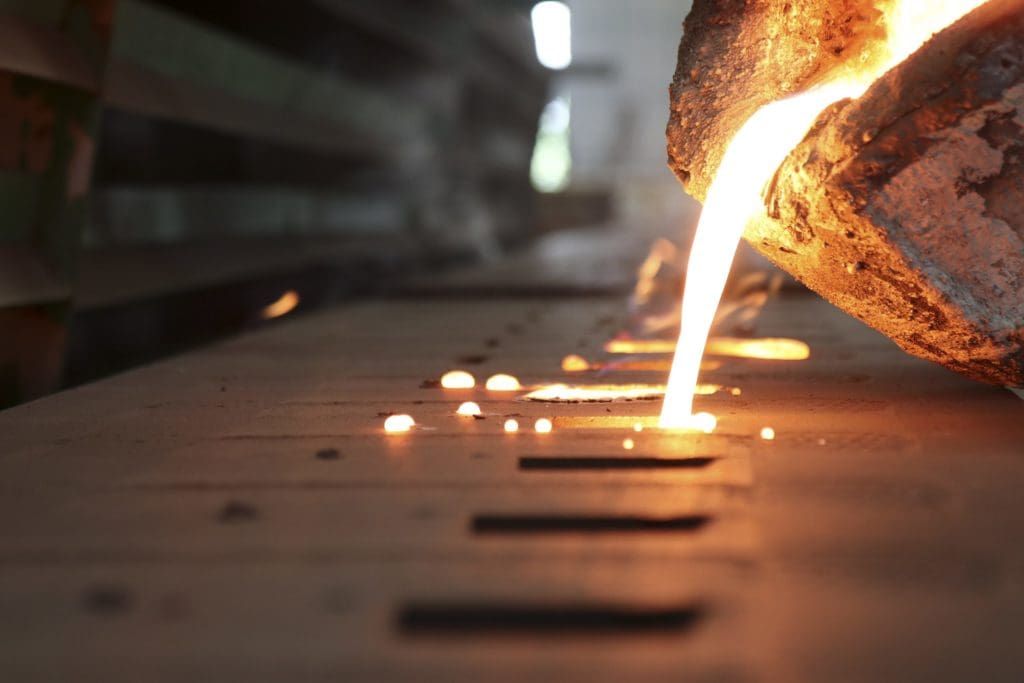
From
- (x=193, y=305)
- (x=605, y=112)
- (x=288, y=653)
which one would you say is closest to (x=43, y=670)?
(x=288, y=653)

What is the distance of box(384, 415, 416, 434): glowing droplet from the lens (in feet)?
4.09

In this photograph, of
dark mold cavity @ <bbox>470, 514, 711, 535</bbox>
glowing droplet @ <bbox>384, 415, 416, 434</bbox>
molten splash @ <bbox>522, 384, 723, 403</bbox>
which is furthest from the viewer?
molten splash @ <bbox>522, 384, 723, 403</bbox>

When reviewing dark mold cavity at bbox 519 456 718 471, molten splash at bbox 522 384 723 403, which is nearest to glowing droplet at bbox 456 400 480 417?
molten splash at bbox 522 384 723 403

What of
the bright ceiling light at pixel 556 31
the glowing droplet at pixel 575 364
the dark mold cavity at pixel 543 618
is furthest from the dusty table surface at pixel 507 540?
the bright ceiling light at pixel 556 31

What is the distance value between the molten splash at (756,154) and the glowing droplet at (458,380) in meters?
0.37

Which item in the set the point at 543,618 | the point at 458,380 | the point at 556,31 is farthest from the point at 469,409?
the point at 556,31

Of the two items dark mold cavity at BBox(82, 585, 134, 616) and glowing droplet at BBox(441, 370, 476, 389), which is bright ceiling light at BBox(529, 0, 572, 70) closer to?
glowing droplet at BBox(441, 370, 476, 389)

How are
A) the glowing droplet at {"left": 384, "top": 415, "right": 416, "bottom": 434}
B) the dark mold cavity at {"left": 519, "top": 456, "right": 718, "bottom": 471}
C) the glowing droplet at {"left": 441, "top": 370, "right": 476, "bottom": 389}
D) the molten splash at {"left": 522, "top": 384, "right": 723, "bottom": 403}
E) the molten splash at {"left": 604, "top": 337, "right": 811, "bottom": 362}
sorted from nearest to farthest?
the dark mold cavity at {"left": 519, "top": 456, "right": 718, "bottom": 471} < the glowing droplet at {"left": 384, "top": 415, "right": 416, "bottom": 434} < the molten splash at {"left": 522, "top": 384, "right": 723, "bottom": 403} < the glowing droplet at {"left": 441, "top": 370, "right": 476, "bottom": 389} < the molten splash at {"left": 604, "top": 337, "right": 811, "bottom": 362}

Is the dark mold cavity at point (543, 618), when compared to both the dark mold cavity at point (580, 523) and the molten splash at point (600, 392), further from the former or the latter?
the molten splash at point (600, 392)

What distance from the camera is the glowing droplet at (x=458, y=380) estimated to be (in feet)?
5.16

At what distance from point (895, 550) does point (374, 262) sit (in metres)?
3.46

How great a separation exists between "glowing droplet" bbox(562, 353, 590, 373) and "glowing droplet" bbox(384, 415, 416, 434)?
50cm

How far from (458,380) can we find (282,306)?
6.16 ft

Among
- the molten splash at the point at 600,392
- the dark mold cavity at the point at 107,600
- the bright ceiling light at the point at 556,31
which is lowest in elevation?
A: the dark mold cavity at the point at 107,600
